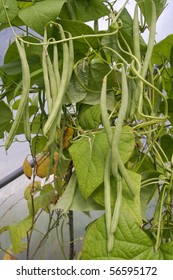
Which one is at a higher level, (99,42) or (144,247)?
(99,42)

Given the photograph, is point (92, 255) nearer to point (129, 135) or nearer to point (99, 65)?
point (129, 135)

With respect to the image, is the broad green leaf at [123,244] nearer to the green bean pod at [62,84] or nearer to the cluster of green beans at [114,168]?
the cluster of green beans at [114,168]

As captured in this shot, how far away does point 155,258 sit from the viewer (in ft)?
1.46

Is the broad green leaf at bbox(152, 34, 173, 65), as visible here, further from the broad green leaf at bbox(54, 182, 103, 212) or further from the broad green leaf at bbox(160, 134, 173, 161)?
the broad green leaf at bbox(54, 182, 103, 212)

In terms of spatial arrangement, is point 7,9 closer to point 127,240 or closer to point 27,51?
point 27,51

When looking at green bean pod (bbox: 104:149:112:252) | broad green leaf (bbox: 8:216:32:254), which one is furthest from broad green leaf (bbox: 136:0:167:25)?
broad green leaf (bbox: 8:216:32:254)

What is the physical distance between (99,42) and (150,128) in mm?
123

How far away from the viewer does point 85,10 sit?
21.2 inches

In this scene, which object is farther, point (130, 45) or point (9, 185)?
point (9, 185)

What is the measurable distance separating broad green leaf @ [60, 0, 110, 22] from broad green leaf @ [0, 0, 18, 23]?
8 cm

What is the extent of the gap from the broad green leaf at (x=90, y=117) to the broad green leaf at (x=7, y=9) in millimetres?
150

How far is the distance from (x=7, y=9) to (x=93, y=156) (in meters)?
0.19

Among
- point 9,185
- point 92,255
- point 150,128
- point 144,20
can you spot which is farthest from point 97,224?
point 9,185

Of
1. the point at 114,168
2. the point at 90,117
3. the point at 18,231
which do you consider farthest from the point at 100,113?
the point at 18,231
